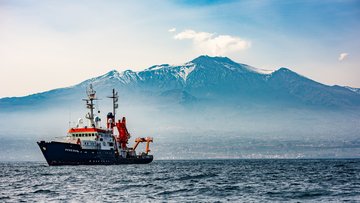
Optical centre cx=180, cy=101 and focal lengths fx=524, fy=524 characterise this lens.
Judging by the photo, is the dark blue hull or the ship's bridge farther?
the ship's bridge

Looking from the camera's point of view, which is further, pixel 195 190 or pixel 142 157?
pixel 142 157

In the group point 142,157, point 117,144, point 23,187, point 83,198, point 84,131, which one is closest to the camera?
point 83,198

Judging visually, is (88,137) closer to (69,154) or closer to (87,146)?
(87,146)

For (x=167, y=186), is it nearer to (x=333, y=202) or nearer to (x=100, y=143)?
(x=333, y=202)

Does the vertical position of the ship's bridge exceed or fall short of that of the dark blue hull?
it exceeds it

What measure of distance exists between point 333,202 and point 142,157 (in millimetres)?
93692

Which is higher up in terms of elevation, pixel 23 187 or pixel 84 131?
pixel 84 131

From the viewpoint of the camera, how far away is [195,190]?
2190 inches

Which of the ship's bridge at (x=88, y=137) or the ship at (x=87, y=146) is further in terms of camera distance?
the ship's bridge at (x=88, y=137)

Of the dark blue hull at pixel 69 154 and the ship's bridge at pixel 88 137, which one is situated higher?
the ship's bridge at pixel 88 137

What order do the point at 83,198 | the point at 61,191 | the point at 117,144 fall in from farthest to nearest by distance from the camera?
the point at 117,144, the point at 61,191, the point at 83,198

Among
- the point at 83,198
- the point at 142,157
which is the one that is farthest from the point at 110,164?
the point at 83,198

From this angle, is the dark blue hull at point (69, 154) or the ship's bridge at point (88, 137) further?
the ship's bridge at point (88, 137)

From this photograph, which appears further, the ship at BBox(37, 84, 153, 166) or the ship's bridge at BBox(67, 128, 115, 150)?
the ship's bridge at BBox(67, 128, 115, 150)
